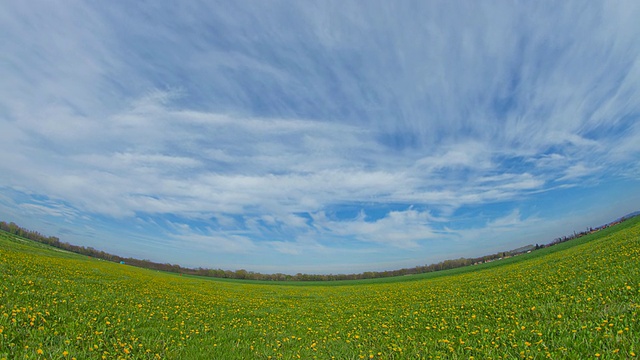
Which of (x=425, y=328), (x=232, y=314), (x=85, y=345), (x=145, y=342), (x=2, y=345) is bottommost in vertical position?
(x=232, y=314)

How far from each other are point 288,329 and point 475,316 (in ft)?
26.2

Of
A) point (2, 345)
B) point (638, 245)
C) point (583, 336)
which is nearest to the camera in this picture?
point (2, 345)

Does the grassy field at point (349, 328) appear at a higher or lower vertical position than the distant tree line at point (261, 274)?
higher

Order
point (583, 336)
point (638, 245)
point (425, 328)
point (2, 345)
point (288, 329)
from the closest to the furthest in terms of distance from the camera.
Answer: point (2, 345) → point (583, 336) → point (425, 328) → point (288, 329) → point (638, 245)

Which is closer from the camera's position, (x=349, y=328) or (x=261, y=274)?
(x=349, y=328)

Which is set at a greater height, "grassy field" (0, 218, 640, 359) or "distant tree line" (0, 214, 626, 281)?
"grassy field" (0, 218, 640, 359)

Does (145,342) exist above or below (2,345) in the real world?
below

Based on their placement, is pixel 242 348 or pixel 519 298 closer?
pixel 242 348

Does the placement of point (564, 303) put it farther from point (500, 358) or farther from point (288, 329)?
point (288, 329)

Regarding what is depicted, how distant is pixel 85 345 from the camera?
7105mm

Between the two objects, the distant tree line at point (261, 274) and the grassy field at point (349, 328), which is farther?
the distant tree line at point (261, 274)

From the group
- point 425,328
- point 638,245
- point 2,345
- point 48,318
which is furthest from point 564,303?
point 48,318

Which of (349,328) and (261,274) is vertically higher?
(349,328)

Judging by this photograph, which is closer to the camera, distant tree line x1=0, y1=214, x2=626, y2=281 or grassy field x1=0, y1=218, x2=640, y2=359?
grassy field x1=0, y1=218, x2=640, y2=359
